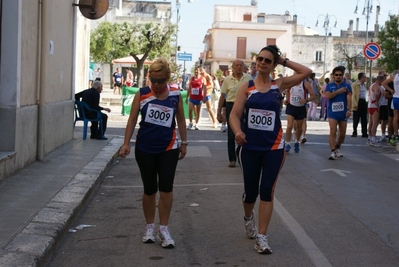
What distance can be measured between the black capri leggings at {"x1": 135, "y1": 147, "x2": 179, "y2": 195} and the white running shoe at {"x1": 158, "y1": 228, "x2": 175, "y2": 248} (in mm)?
392

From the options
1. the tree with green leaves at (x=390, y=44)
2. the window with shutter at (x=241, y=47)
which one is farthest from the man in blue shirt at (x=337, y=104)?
the window with shutter at (x=241, y=47)

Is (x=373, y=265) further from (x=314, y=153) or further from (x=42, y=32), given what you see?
(x=314, y=153)

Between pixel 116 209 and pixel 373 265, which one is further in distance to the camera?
pixel 116 209

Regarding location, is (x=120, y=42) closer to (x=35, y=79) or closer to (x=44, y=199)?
(x=35, y=79)

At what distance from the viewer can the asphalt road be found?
23.0 ft

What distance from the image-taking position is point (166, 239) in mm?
7363

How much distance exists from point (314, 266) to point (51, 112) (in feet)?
27.3

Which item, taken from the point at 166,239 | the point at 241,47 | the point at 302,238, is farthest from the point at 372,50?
the point at 241,47

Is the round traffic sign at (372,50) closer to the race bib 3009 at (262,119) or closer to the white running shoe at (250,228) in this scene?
the white running shoe at (250,228)

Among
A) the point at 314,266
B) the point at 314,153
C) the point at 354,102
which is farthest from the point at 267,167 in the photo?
the point at 354,102

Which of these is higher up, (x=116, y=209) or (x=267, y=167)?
(x=267, y=167)

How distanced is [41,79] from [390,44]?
3266cm

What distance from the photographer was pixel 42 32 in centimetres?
1309

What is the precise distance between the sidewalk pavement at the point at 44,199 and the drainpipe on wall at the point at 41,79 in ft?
0.91
